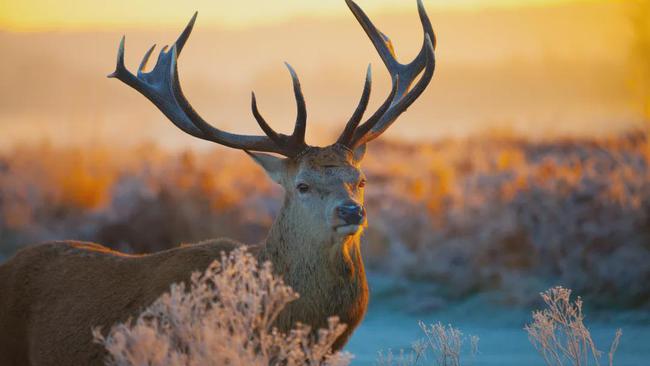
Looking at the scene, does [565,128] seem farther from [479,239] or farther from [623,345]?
[623,345]

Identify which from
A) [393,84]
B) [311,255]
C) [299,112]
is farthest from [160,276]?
[393,84]

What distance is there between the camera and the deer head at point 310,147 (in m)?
6.85

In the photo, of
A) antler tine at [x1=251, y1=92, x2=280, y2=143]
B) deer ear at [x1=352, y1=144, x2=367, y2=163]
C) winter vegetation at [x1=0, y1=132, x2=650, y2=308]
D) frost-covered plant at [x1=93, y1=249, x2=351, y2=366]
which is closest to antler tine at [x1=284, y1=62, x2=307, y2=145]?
antler tine at [x1=251, y1=92, x2=280, y2=143]

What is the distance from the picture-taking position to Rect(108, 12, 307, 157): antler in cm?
718

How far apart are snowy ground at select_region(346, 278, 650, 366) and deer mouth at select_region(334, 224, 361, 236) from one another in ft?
8.67

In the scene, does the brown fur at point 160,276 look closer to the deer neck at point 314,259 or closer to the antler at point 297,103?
the deer neck at point 314,259

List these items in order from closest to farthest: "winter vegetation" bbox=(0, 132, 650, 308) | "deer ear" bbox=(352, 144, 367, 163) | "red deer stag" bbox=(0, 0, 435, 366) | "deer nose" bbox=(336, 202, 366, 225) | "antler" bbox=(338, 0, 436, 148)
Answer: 1. "deer nose" bbox=(336, 202, 366, 225)
2. "red deer stag" bbox=(0, 0, 435, 366)
3. "antler" bbox=(338, 0, 436, 148)
4. "deer ear" bbox=(352, 144, 367, 163)
5. "winter vegetation" bbox=(0, 132, 650, 308)

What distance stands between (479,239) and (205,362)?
776 centimetres

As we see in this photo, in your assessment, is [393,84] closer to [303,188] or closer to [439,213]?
[303,188]

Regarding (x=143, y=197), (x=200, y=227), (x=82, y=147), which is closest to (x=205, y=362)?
(x=200, y=227)

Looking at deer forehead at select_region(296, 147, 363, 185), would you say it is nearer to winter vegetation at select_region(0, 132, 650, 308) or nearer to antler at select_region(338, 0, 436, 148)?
antler at select_region(338, 0, 436, 148)

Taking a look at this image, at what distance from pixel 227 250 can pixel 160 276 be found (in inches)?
19.5

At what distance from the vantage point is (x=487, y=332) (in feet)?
35.9

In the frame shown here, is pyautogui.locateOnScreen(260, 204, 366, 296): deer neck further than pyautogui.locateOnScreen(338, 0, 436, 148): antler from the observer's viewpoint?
No
